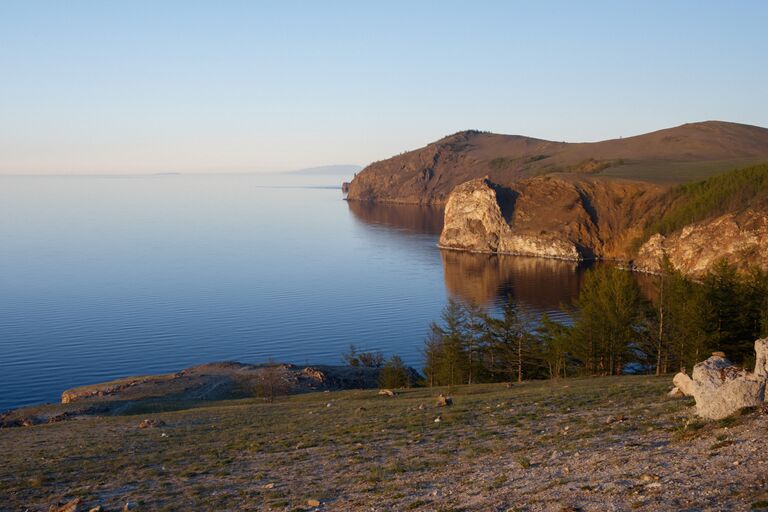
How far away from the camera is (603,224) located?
166375mm

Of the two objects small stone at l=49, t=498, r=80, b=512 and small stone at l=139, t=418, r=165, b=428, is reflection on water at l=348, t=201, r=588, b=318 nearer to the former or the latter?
→ small stone at l=139, t=418, r=165, b=428

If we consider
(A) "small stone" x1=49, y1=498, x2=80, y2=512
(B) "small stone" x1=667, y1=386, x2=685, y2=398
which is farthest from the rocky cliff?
(A) "small stone" x1=49, y1=498, x2=80, y2=512

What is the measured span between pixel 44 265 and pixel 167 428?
366 feet

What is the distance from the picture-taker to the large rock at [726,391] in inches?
709

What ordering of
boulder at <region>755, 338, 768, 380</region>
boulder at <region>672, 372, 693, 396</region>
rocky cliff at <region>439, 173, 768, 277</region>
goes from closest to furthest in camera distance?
boulder at <region>755, 338, 768, 380</region>, boulder at <region>672, 372, 693, 396</region>, rocky cliff at <region>439, 173, 768, 277</region>

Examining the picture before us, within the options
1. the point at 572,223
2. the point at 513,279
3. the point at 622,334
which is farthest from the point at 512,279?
the point at 622,334

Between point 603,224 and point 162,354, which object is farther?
point 603,224

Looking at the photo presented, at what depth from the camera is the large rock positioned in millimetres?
17998

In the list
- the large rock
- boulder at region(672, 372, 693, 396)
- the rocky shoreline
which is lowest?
the rocky shoreline

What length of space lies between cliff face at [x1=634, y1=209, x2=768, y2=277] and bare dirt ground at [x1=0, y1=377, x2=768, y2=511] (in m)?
93.3

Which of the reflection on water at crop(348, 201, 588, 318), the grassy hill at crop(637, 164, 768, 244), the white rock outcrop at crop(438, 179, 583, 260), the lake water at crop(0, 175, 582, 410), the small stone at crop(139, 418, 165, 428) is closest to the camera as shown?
the small stone at crop(139, 418, 165, 428)

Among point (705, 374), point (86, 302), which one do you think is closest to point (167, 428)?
point (705, 374)

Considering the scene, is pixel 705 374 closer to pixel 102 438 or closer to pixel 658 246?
pixel 102 438

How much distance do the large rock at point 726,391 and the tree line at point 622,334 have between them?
24.9 m
